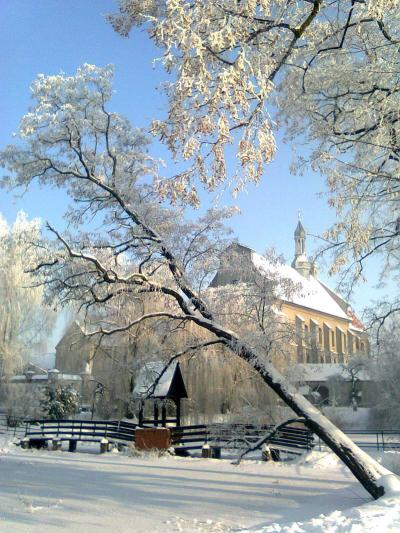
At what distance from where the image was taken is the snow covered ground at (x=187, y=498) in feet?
23.9

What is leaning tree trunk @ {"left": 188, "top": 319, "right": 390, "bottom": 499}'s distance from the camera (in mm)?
9203

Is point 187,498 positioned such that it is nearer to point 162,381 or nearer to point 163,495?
point 163,495

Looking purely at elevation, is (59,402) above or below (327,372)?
below

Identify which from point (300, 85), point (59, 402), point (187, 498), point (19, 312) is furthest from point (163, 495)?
Result: point (19, 312)

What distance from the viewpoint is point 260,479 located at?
12.9 metres

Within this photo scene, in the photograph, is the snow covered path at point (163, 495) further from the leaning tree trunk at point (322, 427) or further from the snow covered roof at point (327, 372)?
the snow covered roof at point (327, 372)

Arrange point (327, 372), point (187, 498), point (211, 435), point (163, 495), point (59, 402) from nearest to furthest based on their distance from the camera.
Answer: point (187, 498), point (163, 495), point (211, 435), point (59, 402), point (327, 372)

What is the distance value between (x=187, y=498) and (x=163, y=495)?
1.77ft

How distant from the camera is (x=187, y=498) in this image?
9.95 meters

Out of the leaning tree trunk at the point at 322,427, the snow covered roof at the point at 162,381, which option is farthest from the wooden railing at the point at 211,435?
the leaning tree trunk at the point at 322,427

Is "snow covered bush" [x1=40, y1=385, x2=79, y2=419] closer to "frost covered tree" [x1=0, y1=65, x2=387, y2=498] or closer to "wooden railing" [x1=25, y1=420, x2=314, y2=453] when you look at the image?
"wooden railing" [x1=25, y1=420, x2=314, y2=453]

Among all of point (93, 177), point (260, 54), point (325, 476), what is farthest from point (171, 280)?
point (260, 54)

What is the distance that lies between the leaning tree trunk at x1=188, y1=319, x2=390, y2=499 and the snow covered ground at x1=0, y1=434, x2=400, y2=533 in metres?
0.49

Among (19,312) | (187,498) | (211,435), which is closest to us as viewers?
(187,498)
